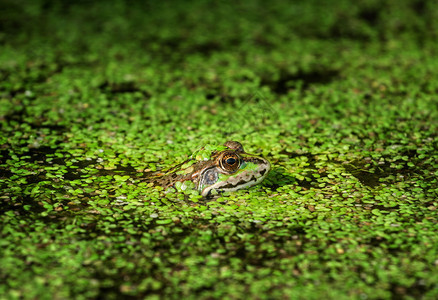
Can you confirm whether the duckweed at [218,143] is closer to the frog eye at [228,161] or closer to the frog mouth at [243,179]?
the frog mouth at [243,179]

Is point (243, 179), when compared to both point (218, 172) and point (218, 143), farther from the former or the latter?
point (218, 143)

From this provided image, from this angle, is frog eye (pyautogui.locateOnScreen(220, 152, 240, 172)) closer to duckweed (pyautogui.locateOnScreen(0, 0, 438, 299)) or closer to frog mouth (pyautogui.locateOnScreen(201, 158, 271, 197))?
frog mouth (pyautogui.locateOnScreen(201, 158, 271, 197))

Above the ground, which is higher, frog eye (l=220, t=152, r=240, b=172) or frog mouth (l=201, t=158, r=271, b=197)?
frog eye (l=220, t=152, r=240, b=172)

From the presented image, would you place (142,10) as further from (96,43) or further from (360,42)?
(360,42)

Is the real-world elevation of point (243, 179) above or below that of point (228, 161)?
below

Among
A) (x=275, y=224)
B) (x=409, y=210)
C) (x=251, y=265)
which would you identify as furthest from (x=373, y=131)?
(x=251, y=265)

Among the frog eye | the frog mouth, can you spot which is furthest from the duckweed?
the frog eye

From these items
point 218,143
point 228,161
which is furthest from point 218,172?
point 218,143

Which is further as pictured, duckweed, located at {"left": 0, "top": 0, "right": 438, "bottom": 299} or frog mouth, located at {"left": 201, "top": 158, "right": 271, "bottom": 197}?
frog mouth, located at {"left": 201, "top": 158, "right": 271, "bottom": 197}
